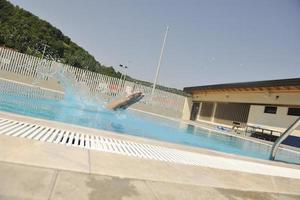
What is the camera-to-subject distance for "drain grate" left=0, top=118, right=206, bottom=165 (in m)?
4.09

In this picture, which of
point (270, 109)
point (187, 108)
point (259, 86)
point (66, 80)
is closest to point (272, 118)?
point (270, 109)

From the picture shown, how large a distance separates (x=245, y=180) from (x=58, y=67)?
63.2 ft

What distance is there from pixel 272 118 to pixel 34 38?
39.1 meters

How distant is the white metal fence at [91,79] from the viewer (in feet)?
65.5

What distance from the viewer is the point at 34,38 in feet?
150

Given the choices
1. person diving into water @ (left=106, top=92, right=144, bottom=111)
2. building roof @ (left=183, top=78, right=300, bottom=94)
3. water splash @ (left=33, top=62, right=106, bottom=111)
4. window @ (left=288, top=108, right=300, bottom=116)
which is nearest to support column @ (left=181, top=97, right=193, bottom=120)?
building roof @ (left=183, top=78, right=300, bottom=94)

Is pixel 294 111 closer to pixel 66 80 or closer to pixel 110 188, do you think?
pixel 66 80

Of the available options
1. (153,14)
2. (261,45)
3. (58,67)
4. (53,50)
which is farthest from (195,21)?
(53,50)

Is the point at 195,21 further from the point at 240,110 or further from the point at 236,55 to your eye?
the point at 240,110

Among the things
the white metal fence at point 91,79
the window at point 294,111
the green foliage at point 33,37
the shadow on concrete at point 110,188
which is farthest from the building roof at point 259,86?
the green foliage at point 33,37

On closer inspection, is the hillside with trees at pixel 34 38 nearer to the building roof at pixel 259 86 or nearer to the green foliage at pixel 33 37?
the green foliage at pixel 33 37

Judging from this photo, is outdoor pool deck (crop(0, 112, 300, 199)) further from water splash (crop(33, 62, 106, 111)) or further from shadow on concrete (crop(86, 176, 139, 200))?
water splash (crop(33, 62, 106, 111))

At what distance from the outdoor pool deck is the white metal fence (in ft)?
58.8

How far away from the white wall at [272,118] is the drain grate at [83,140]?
13211 millimetres
